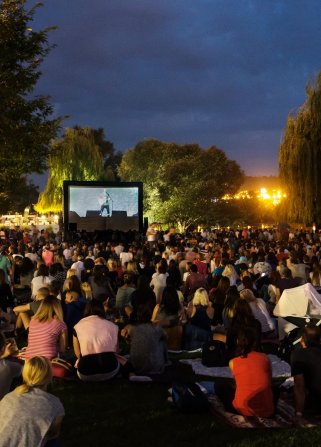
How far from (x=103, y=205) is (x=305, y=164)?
13.2 metres

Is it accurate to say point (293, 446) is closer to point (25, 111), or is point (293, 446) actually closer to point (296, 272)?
point (296, 272)

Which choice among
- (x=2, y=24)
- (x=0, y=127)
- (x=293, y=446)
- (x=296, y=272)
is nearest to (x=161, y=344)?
(x=293, y=446)

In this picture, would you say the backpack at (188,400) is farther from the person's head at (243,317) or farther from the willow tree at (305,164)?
the willow tree at (305,164)

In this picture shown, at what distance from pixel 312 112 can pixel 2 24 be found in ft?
47.9

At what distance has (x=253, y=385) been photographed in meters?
5.45

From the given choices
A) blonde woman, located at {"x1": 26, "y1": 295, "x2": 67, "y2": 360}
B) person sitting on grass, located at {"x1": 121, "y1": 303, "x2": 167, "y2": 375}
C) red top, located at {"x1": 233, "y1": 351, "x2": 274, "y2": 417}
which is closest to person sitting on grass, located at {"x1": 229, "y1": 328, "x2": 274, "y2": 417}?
red top, located at {"x1": 233, "y1": 351, "x2": 274, "y2": 417}

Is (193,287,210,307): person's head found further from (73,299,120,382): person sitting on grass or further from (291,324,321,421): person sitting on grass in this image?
(291,324,321,421): person sitting on grass

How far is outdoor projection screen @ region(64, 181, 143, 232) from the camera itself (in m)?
32.0

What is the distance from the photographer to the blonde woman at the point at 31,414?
3.67 meters

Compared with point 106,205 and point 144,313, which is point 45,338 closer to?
point 144,313

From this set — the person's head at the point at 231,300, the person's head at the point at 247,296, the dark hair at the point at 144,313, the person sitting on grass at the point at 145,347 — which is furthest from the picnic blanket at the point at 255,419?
the person's head at the point at 247,296

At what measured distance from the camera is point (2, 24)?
39.5 feet

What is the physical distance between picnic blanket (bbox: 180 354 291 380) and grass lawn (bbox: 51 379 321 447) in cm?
104

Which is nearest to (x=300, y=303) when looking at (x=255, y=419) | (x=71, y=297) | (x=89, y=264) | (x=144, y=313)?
(x=144, y=313)
